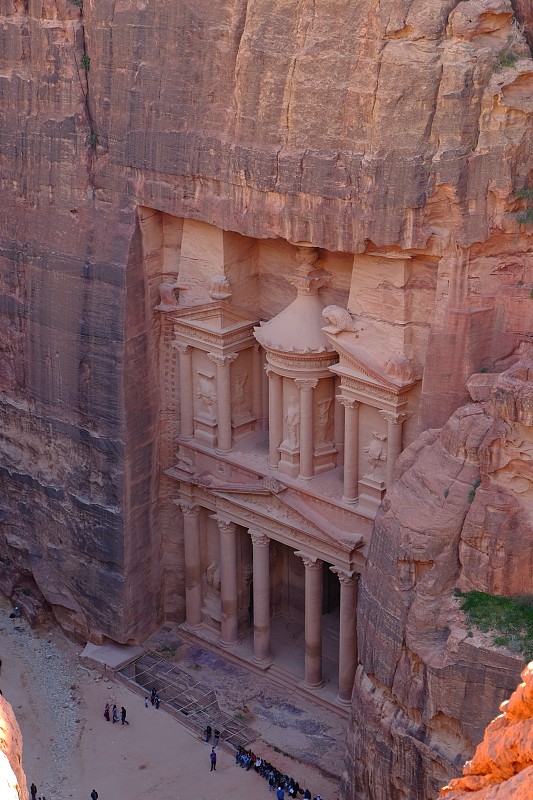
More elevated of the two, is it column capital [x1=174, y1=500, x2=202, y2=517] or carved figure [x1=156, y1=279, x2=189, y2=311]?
carved figure [x1=156, y1=279, x2=189, y2=311]

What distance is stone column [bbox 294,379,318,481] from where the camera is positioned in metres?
28.7

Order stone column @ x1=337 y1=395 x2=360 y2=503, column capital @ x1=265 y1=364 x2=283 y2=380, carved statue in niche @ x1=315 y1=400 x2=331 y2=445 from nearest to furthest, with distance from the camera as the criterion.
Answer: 1. stone column @ x1=337 y1=395 x2=360 y2=503
2. column capital @ x1=265 y1=364 x2=283 y2=380
3. carved statue in niche @ x1=315 y1=400 x2=331 y2=445

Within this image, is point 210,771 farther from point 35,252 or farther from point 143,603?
point 35,252

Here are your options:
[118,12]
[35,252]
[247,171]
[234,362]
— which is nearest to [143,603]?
[234,362]

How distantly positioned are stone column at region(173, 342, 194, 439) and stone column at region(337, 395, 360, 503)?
4.40 m

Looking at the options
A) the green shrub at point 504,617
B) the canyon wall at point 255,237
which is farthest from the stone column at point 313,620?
the green shrub at point 504,617

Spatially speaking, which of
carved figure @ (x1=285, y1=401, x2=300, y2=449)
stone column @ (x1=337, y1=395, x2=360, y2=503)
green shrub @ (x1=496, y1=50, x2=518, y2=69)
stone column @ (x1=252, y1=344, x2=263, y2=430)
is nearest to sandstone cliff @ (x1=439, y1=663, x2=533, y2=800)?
green shrub @ (x1=496, y1=50, x2=518, y2=69)

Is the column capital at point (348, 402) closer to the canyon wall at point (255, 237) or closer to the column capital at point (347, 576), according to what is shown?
the canyon wall at point (255, 237)

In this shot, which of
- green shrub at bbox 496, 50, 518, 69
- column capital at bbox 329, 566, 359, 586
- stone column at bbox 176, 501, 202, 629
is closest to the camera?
green shrub at bbox 496, 50, 518, 69

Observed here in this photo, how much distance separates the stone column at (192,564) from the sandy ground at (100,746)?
8.09 feet

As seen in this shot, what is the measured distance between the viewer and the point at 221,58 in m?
27.5

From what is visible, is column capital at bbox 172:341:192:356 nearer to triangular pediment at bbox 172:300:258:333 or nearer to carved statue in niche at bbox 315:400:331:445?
triangular pediment at bbox 172:300:258:333

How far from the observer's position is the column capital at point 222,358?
30.1 metres

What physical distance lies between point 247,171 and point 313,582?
8.59 m
